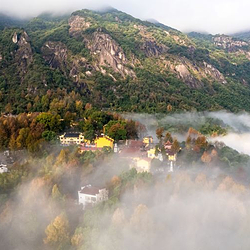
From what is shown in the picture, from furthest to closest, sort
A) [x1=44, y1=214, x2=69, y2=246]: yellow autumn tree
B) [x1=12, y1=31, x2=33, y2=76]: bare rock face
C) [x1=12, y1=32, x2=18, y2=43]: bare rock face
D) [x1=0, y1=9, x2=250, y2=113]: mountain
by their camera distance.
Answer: [x1=12, y1=32, x2=18, y2=43]: bare rock face < [x1=12, y1=31, x2=33, y2=76]: bare rock face < [x1=0, y1=9, x2=250, y2=113]: mountain < [x1=44, y1=214, x2=69, y2=246]: yellow autumn tree

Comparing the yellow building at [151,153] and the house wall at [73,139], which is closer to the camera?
the yellow building at [151,153]

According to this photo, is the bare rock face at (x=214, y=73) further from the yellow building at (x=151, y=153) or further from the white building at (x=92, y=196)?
the white building at (x=92, y=196)

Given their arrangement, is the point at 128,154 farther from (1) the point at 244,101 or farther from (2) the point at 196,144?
(1) the point at 244,101

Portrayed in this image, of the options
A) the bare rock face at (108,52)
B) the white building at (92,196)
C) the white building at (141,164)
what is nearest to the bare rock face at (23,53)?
the bare rock face at (108,52)

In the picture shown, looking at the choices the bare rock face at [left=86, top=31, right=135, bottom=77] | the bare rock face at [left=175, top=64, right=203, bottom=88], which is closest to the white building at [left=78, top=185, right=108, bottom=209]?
the bare rock face at [left=86, top=31, right=135, bottom=77]

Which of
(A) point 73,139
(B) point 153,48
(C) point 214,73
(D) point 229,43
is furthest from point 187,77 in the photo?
(D) point 229,43

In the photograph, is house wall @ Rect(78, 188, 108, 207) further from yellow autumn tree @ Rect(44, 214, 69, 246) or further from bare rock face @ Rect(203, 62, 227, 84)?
bare rock face @ Rect(203, 62, 227, 84)

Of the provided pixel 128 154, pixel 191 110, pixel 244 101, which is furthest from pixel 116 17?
pixel 128 154
